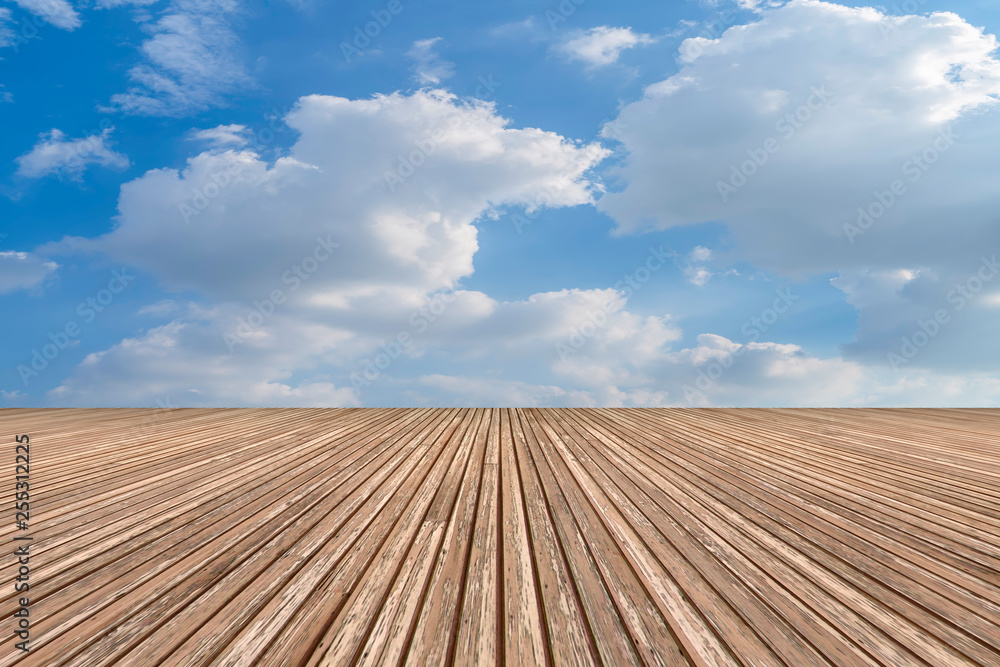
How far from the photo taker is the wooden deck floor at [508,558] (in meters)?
1.32

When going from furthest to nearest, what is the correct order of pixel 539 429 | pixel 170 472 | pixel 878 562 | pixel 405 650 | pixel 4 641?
1. pixel 539 429
2. pixel 170 472
3. pixel 878 562
4. pixel 4 641
5. pixel 405 650

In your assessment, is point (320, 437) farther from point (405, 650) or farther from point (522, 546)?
point (405, 650)

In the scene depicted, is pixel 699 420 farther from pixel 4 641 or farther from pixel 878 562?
pixel 4 641

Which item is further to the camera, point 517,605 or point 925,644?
point 517,605

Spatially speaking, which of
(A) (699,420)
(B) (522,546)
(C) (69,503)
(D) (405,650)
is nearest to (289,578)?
(D) (405,650)

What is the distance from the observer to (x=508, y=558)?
1812 millimetres

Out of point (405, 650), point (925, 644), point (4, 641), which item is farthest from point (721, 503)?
point (4, 641)

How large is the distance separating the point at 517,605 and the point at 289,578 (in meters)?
0.82

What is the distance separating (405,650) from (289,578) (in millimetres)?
635

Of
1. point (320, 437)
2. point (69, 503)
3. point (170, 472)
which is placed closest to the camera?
point (69, 503)

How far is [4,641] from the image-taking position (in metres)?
1.35

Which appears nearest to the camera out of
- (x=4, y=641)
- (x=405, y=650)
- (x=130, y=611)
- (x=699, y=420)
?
(x=405, y=650)

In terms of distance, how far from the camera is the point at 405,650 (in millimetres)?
1250

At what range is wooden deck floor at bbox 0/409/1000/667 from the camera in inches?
51.8
